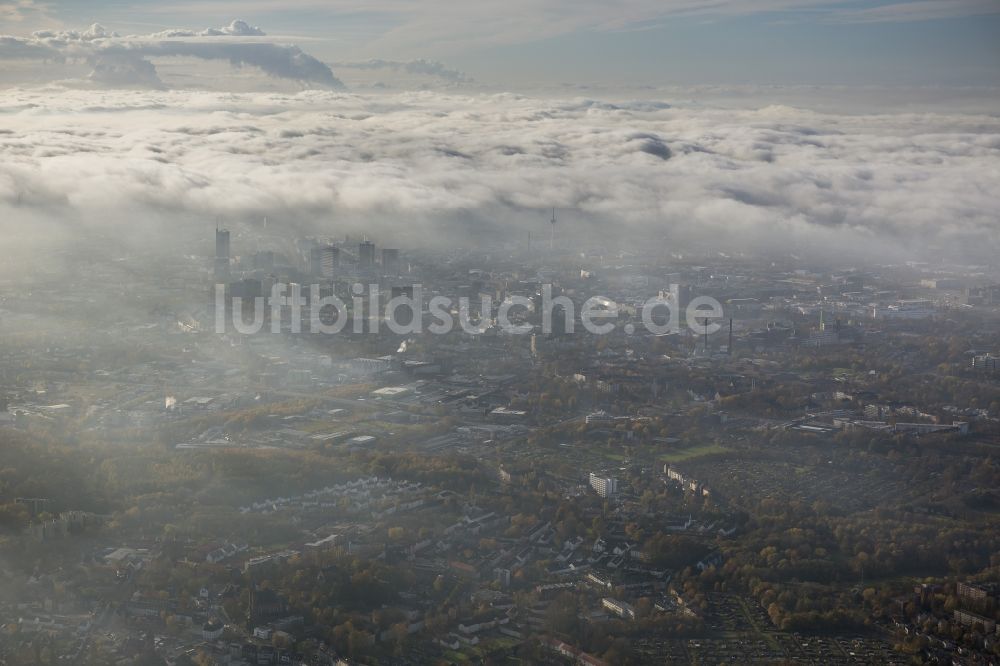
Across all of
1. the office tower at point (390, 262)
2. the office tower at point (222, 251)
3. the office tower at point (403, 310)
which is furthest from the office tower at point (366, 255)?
the office tower at point (222, 251)

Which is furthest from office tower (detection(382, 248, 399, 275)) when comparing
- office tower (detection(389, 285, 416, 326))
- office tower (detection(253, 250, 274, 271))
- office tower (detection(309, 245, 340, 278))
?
office tower (detection(253, 250, 274, 271))

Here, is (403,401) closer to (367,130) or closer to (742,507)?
(742,507)

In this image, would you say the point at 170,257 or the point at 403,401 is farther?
the point at 170,257

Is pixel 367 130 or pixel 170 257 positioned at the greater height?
pixel 367 130

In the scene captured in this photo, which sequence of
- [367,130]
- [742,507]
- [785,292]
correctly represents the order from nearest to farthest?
[742,507] < [785,292] < [367,130]

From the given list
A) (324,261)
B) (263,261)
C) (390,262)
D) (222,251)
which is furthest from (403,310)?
(222,251)

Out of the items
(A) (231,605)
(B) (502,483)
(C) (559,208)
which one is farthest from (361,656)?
(C) (559,208)

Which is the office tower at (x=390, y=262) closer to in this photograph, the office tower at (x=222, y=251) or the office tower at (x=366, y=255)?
the office tower at (x=366, y=255)

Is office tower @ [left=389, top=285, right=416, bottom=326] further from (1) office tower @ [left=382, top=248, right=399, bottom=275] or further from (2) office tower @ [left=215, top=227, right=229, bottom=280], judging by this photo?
(2) office tower @ [left=215, top=227, right=229, bottom=280]
